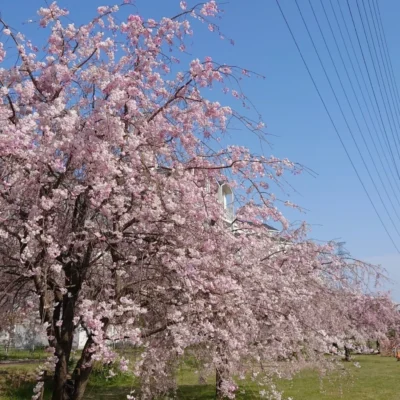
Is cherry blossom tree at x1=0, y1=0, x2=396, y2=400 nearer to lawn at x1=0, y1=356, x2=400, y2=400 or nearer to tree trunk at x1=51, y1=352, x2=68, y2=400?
tree trunk at x1=51, y1=352, x2=68, y2=400

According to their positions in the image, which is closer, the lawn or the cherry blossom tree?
the cherry blossom tree

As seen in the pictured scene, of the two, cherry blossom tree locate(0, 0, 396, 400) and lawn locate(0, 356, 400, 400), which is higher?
cherry blossom tree locate(0, 0, 396, 400)

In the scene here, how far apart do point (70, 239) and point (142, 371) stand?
3248 mm

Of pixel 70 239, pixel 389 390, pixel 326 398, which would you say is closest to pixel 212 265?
pixel 70 239

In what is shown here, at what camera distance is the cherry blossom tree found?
257 inches

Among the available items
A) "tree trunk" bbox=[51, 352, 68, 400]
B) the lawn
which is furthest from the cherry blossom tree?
the lawn

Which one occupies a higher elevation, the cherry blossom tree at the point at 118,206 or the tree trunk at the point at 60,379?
the cherry blossom tree at the point at 118,206

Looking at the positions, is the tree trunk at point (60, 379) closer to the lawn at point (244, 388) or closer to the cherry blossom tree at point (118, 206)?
the cherry blossom tree at point (118, 206)

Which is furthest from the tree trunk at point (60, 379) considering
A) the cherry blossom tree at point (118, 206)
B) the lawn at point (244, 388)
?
the lawn at point (244, 388)

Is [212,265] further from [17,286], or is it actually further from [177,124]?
[17,286]

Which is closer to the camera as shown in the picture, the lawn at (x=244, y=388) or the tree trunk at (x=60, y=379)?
the tree trunk at (x=60, y=379)

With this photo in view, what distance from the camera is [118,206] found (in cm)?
682

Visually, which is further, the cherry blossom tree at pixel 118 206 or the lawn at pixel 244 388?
the lawn at pixel 244 388

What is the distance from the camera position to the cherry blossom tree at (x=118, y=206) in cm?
653
